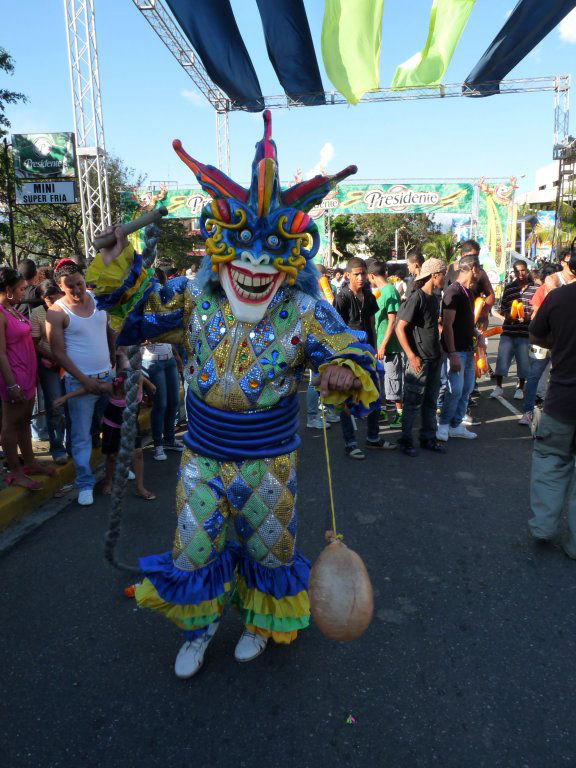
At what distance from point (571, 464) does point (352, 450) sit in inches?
79.2

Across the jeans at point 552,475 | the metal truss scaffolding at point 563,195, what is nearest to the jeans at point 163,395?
the jeans at point 552,475

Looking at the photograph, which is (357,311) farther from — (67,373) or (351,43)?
(351,43)

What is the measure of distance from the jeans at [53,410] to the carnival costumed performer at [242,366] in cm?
260

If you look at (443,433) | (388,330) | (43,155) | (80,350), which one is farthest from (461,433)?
(43,155)

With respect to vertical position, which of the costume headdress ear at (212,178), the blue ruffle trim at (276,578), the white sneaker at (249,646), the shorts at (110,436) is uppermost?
the costume headdress ear at (212,178)

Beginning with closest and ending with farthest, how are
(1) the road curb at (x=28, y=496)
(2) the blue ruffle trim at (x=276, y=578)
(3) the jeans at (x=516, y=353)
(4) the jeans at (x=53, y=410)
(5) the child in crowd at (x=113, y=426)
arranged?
1. (2) the blue ruffle trim at (x=276, y=578)
2. (1) the road curb at (x=28, y=496)
3. (5) the child in crowd at (x=113, y=426)
4. (4) the jeans at (x=53, y=410)
5. (3) the jeans at (x=516, y=353)

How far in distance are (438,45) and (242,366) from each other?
8786 mm

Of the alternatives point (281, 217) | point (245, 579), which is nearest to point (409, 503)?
point (245, 579)

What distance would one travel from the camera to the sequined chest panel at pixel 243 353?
211cm

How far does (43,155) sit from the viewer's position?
11.2 m

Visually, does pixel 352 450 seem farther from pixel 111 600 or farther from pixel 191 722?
pixel 191 722

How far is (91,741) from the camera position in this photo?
1891mm

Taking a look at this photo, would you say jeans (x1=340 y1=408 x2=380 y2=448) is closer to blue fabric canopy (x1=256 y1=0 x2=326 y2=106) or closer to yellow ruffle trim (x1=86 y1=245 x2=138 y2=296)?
yellow ruffle trim (x1=86 y1=245 x2=138 y2=296)

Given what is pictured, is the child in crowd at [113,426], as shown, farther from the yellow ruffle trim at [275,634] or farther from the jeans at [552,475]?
the jeans at [552,475]
